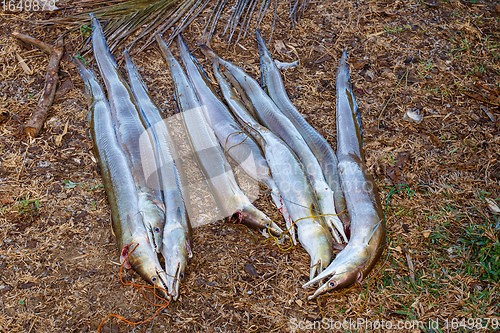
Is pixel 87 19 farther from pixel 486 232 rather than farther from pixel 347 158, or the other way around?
pixel 486 232

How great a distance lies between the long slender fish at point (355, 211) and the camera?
2586 mm

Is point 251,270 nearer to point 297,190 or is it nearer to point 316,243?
point 316,243

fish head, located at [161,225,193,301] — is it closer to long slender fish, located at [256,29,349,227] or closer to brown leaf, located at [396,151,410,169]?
long slender fish, located at [256,29,349,227]

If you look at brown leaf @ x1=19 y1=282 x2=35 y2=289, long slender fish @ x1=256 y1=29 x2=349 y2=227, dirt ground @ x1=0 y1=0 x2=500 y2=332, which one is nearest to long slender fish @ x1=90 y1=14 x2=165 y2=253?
dirt ground @ x1=0 y1=0 x2=500 y2=332

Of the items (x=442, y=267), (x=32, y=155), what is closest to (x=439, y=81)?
(x=442, y=267)

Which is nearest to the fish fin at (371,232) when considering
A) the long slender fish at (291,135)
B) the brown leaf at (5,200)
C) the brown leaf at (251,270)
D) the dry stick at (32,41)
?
the long slender fish at (291,135)

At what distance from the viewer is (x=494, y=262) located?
2697 mm

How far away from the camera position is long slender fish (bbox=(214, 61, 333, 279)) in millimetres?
2738

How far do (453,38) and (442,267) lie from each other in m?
3.47

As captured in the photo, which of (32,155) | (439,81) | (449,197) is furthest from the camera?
(439,81)

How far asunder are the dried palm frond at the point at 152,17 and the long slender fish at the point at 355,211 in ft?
7.14

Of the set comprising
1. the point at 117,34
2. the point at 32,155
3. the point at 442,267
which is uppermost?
the point at 117,34

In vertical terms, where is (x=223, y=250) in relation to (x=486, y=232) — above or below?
above

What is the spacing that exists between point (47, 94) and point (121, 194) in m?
1.94
